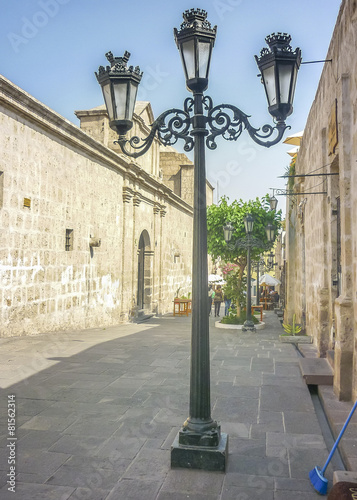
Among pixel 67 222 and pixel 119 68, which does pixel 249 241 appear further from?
pixel 119 68

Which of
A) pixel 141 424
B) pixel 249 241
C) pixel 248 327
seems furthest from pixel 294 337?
pixel 141 424

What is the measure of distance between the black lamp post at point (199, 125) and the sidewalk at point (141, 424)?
0.25m

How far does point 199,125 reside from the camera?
3578 millimetres

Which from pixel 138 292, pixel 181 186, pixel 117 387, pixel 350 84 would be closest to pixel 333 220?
pixel 350 84

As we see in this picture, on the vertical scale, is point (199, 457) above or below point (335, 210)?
below

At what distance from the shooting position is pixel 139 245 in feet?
54.9

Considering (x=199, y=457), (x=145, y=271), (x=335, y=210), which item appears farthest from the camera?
(x=145, y=271)

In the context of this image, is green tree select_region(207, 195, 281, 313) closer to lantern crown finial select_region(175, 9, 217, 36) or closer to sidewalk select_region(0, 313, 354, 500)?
sidewalk select_region(0, 313, 354, 500)

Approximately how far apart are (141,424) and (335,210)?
4323 millimetres

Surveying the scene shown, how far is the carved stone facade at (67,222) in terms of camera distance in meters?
8.09

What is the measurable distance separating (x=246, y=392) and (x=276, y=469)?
2080 mm

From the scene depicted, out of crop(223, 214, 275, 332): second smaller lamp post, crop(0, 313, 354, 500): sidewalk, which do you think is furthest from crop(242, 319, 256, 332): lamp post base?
crop(0, 313, 354, 500): sidewalk

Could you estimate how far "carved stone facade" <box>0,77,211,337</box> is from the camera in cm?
809

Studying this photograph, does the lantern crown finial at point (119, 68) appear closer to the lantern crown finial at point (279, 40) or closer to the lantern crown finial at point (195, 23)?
the lantern crown finial at point (195, 23)
